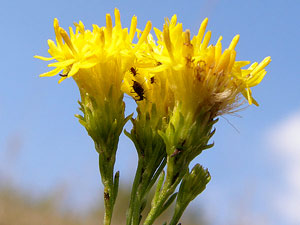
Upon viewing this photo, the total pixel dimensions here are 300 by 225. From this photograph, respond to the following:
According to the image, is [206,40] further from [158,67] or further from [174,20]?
[158,67]

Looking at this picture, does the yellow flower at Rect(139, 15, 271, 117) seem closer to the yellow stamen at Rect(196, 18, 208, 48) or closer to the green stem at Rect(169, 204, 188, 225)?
the yellow stamen at Rect(196, 18, 208, 48)

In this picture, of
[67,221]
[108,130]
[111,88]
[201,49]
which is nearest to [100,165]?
[108,130]

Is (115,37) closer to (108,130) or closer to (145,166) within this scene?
(108,130)

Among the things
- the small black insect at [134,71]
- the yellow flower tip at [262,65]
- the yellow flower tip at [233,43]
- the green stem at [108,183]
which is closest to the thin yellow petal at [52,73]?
the small black insect at [134,71]

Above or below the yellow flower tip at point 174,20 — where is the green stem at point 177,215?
below

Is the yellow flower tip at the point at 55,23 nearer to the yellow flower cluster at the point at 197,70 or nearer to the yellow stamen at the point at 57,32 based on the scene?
the yellow stamen at the point at 57,32

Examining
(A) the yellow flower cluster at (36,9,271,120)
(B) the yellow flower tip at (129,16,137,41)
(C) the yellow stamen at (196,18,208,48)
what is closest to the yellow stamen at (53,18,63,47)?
(A) the yellow flower cluster at (36,9,271,120)

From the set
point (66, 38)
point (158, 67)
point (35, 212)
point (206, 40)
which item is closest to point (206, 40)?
point (206, 40)

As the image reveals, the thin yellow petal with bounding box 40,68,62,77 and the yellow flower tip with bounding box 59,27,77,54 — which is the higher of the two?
the yellow flower tip with bounding box 59,27,77,54

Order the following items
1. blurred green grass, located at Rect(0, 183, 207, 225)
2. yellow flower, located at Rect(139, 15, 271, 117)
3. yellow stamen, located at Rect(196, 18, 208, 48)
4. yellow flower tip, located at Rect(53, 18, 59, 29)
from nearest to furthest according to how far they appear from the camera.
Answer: yellow flower, located at Rect(139, 15, 271, 117)
yellow stamen, located at Rect(196, 18, 208, 48)
yellow flower tip, located at Rect(53, 18, 59, 29)
blurred green grass, located at Rect(0, 183, 207, 225)

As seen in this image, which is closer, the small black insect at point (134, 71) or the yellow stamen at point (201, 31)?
the yellow stamen at point (201, 31)

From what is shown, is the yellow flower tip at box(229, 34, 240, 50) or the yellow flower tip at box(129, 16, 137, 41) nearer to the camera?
the yellow flower tip at box(229, 34, 240, 50)

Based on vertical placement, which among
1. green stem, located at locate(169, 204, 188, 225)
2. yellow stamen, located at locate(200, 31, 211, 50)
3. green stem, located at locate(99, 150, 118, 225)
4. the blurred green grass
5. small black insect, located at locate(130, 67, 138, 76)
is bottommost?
green stem, located at locate(169, 204, 188, 225)
